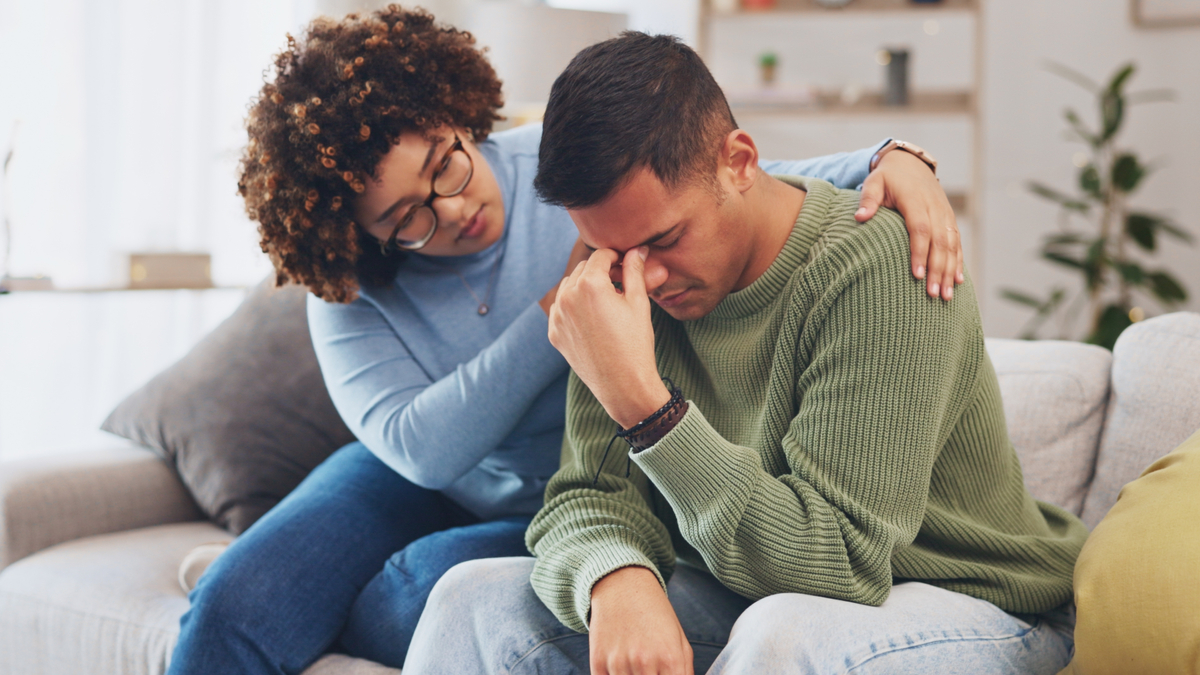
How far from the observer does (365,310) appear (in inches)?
55.3

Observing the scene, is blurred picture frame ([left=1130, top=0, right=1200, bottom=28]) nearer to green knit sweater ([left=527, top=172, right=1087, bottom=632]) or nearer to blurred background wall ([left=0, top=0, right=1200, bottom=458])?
blurred background wall ([left=0, top=0, right=1200, bottom=458])

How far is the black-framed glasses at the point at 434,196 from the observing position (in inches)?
48.8

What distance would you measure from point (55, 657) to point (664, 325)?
110 cm

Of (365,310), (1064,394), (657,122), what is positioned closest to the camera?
(657,122)

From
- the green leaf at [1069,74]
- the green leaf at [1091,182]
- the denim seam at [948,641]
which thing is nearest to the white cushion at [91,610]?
the denim seam at [948,641]

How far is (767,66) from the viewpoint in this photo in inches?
135

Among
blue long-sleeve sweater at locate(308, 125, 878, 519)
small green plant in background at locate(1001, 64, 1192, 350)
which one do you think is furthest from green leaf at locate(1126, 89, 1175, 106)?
blue long-sleeve sweater at locate(308, 125, 878, 519)

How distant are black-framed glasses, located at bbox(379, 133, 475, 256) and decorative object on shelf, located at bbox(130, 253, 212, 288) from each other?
1534 millimetres

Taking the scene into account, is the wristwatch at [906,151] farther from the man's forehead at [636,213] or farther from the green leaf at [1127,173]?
the green leaf at [1127,173]

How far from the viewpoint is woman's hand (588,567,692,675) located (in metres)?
0.82

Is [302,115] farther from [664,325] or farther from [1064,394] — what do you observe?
[1064,394]

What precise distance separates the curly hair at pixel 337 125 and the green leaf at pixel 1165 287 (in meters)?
2.57

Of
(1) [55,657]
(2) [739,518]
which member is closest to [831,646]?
(2) [739,518]

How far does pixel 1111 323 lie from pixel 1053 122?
37.5 inches
